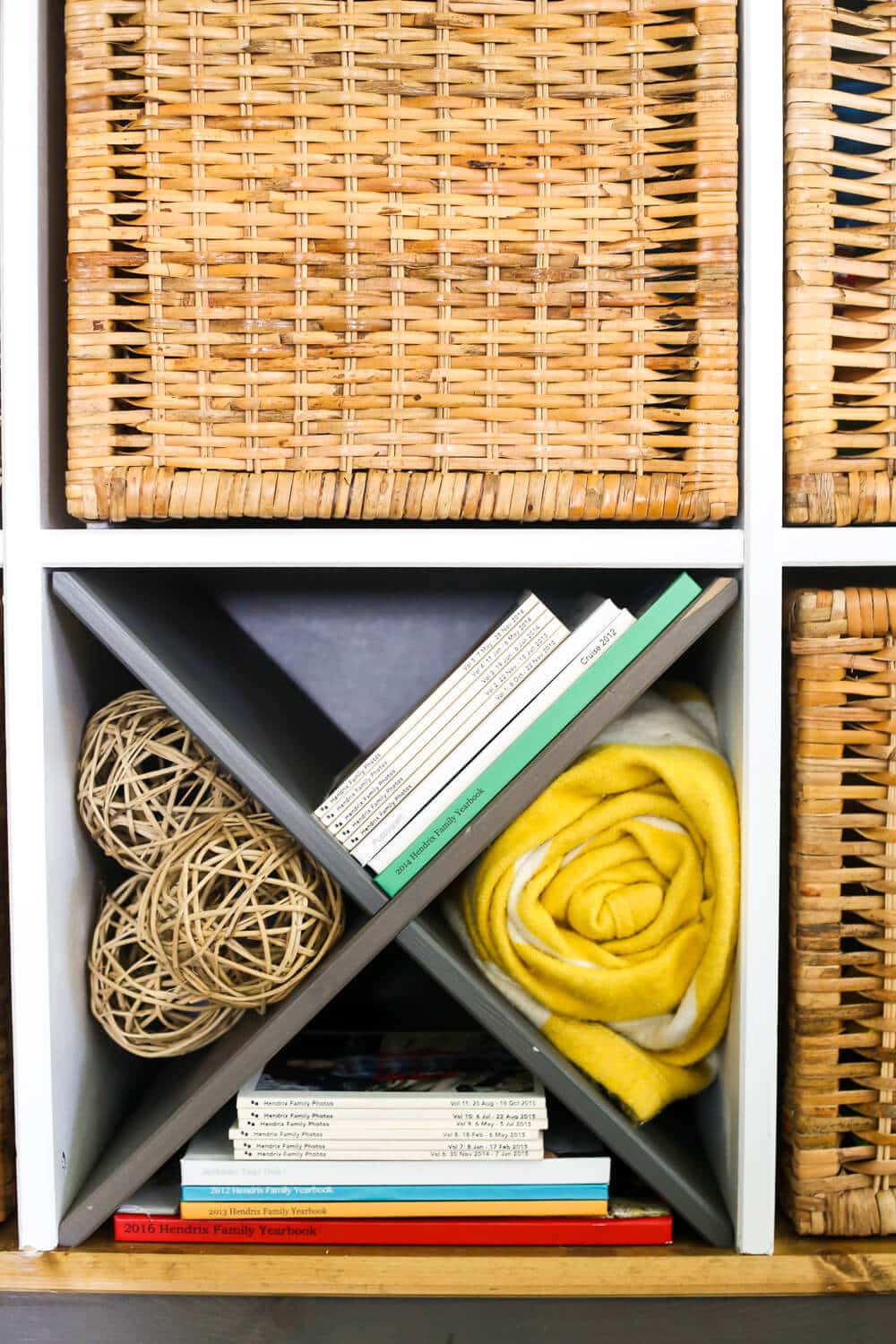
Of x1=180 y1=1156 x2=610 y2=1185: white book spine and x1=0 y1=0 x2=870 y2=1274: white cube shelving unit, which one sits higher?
x1=0 y1=0 x2=870 y2=1274: white cube shelving unit

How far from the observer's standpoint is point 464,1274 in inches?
29.7

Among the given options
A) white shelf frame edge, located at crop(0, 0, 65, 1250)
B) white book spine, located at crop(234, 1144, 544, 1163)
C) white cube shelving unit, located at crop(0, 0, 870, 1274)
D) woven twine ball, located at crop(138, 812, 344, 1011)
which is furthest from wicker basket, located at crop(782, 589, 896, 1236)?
white shelf frame edge, located at crop(0, 0, 65, 1250)

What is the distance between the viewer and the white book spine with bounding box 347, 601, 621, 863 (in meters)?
0.76

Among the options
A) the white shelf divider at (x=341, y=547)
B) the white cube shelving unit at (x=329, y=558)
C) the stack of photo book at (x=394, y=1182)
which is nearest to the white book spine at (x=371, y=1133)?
the stack of photo book at (x=394, y=1182)

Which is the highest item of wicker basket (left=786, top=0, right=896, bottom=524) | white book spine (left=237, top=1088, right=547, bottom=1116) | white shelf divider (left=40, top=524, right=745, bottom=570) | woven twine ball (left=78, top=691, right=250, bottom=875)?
wicker basket (left=786, top=0, right=896, bottom=524)

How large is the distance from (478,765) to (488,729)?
3 centimetres

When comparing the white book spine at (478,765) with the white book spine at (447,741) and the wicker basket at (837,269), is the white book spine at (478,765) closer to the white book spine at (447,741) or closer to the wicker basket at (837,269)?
the white book spine at (447,741)

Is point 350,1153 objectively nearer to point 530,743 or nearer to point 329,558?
point 530,743

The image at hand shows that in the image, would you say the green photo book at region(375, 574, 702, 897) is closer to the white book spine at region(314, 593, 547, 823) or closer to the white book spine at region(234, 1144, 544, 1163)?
the white book spine at region(314, 593, 547, 823)

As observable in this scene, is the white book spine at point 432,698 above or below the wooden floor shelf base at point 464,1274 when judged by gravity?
above

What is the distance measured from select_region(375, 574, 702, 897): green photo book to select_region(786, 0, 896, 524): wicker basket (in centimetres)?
13

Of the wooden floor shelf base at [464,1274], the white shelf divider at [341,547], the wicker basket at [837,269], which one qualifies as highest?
the wicker basket at [837,269]

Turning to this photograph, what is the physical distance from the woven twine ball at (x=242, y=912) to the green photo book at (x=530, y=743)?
7cm

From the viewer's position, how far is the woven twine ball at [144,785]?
0.80 meters
